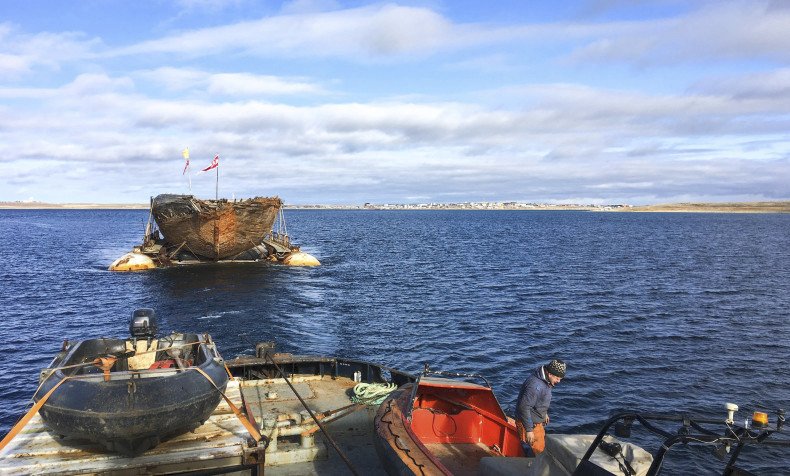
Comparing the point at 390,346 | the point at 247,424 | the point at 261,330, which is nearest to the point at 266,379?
the point at 247,424

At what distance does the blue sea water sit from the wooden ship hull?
8.14 ft

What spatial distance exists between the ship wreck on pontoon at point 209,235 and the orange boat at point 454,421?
126ft

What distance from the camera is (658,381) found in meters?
20.6

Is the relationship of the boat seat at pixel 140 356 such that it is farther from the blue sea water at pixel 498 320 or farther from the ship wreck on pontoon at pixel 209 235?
the ship wreck on pontoon at pixel 209 235

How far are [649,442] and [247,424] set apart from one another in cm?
1380

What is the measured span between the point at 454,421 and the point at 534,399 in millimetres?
2171

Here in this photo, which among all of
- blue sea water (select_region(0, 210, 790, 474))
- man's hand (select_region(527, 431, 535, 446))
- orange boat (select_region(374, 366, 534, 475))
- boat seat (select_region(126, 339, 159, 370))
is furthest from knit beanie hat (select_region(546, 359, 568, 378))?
blue sea water (select_region(0, 210, 790, 474))

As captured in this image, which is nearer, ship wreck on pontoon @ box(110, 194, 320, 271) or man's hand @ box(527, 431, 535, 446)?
man's hand @ box(527, 431, 535, 446)

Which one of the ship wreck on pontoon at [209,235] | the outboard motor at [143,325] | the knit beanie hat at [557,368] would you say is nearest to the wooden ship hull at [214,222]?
the ship wreck on pontoon at [209,235]

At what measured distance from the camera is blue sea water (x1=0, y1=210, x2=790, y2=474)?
1986 cm

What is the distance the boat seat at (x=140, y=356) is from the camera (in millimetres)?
10578

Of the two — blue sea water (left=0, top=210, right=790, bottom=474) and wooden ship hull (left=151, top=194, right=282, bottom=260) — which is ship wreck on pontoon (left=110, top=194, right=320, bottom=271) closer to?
wooden ship hull (left=151, top=194, right=282, bottom=260)

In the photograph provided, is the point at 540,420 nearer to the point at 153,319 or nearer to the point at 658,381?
the point at 153,319

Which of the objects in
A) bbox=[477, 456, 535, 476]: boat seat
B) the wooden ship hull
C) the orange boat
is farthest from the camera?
the wooden ship hull
